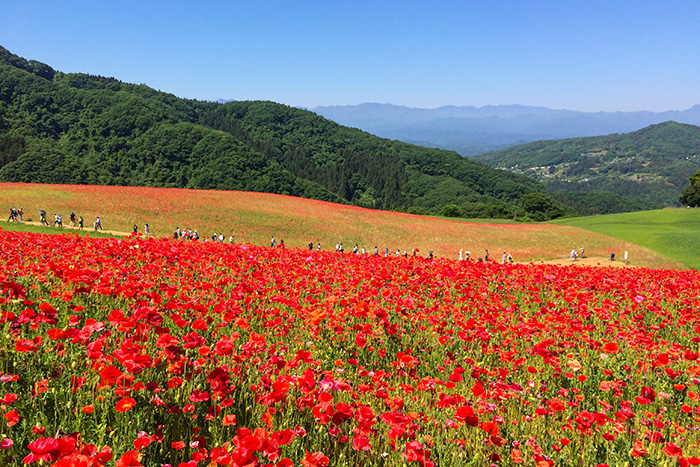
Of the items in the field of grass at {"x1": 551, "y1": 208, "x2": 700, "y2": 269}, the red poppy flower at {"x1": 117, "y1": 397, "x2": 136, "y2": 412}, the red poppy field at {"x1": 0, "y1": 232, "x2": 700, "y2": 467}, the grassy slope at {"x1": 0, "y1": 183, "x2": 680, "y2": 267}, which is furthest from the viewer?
the grassy slope at {"x1": 0, "y1": 183, "x2": 680, "y2": 267}

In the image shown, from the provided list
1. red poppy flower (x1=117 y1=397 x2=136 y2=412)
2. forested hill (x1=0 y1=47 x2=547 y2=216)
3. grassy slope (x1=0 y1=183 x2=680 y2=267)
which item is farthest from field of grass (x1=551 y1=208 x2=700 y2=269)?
forested hill (x1=0 y1=47 x2=547 y2=216)

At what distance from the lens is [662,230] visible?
1935 inches

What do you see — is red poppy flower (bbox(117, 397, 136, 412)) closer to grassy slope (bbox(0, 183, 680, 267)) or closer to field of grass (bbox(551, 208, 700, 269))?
grassy slope (bbox(0, 183, 680, 267))

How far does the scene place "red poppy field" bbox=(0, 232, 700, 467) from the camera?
9.80 ft

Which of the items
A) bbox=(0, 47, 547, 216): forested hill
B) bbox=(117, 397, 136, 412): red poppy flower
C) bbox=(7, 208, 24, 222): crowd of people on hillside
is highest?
bbox=(0, 47, 547, 216): forested hill

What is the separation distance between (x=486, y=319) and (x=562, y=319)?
3.79 ft

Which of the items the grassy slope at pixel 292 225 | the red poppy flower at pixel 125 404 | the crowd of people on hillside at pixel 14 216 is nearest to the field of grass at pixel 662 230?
the grassy slope at pixel 292 225

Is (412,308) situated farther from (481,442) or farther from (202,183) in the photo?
(202,183)

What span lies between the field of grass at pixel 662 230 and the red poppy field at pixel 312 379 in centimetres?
4024

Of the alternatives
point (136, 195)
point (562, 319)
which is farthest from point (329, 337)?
point (136, 195)

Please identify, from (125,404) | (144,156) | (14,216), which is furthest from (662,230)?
(144,156)

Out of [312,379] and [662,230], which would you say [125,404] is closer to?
[312,379]

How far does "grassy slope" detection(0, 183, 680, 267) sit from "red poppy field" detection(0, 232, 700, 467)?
35666mm

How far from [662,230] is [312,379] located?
58865 mm
